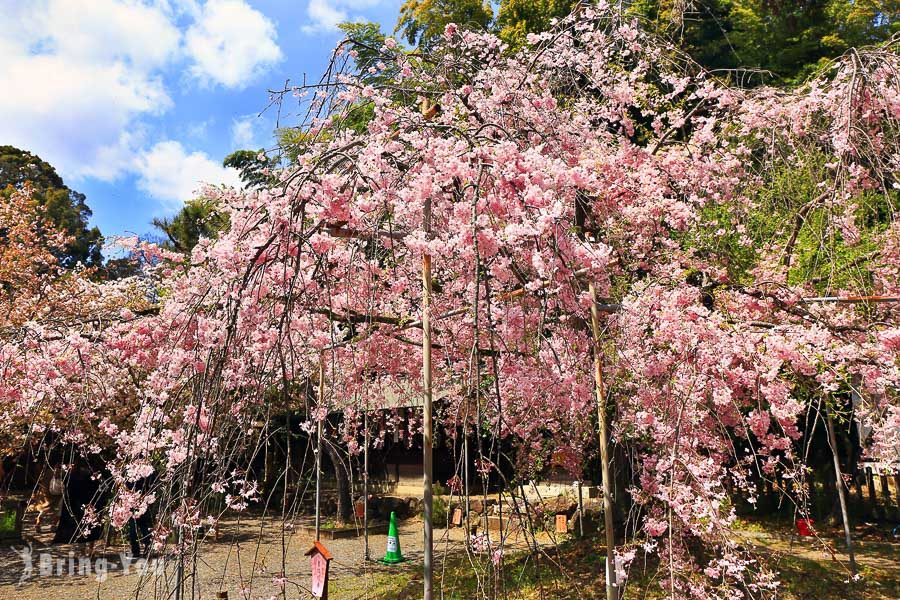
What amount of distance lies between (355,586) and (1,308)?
6.23 meters

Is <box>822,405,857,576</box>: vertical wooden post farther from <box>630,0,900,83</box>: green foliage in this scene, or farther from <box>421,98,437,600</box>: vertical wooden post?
<box>630,0,900,83</box>: green foliage

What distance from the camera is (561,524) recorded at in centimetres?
786

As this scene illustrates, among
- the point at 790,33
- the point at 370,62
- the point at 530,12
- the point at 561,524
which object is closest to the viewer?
the point at 370,62

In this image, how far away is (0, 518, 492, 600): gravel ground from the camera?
5.79 meters

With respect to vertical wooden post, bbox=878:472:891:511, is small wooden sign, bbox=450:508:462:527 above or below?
below

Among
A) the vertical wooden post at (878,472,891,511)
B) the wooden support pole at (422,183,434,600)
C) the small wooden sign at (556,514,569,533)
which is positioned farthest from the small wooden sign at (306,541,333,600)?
the vertical wooden post at (878,472,891,511)

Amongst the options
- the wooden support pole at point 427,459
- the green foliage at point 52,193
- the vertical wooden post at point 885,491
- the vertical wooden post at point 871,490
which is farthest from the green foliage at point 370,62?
the green foliage at point 52,193

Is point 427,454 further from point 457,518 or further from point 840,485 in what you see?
point 457,518

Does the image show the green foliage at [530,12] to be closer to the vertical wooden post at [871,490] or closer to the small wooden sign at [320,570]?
the vertical wooden post at [871,490]

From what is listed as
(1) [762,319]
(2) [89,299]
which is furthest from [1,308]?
(1) [762,319]

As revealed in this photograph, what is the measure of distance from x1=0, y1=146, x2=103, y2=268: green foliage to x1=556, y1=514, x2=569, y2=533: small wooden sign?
742 inches

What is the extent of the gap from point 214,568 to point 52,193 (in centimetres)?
2073

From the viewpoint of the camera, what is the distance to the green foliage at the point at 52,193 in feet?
69.3

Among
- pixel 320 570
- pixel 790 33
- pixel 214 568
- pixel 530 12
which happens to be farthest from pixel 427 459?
pixel 790 33
